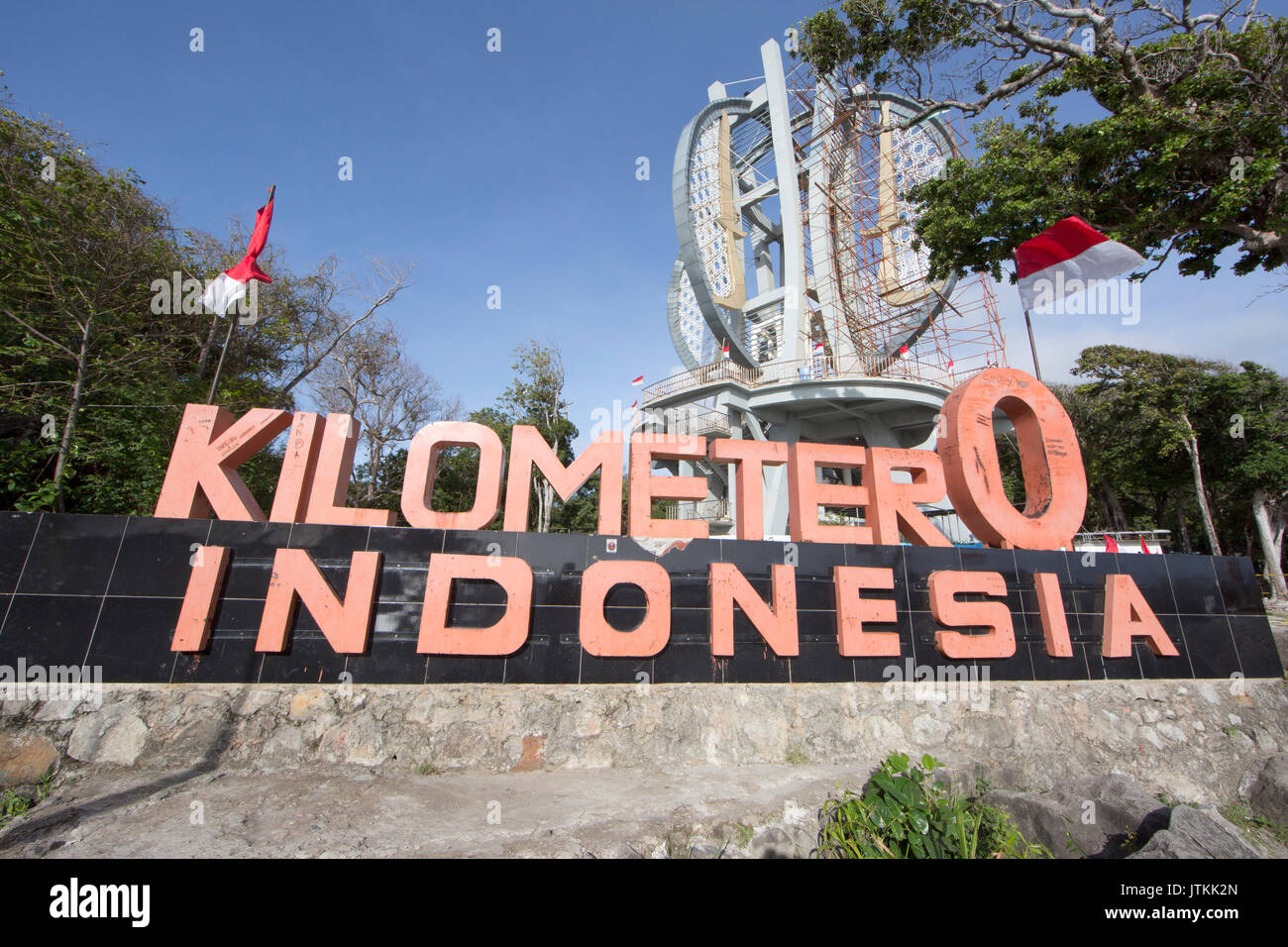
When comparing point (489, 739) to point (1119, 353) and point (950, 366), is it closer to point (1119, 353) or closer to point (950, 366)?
point (950, 366)

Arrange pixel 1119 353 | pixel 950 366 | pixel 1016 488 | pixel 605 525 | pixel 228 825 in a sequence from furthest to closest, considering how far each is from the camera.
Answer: pixel 1016 488 < pixel 1119 353 < pixel 950 366 < pixel 605 525 < pixel 228 825

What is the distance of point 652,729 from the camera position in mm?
8086

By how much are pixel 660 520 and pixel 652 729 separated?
320 centimetres

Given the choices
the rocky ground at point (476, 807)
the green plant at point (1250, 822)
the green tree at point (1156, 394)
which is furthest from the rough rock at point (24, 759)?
the green tree at point (1156, 394)

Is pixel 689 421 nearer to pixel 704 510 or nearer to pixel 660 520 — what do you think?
pixel 704 510

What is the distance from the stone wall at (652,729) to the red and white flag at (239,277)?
6852 mm

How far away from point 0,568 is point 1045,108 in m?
22.2

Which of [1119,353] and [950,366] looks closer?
[950,366]

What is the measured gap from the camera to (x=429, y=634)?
314 inches

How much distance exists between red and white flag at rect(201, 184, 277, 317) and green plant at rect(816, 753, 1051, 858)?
40.8ft

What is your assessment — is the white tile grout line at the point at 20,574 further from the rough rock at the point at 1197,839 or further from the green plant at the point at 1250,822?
the green plant at the point at 1250,822

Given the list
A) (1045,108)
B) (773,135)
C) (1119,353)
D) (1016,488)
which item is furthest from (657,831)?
(1016,488)

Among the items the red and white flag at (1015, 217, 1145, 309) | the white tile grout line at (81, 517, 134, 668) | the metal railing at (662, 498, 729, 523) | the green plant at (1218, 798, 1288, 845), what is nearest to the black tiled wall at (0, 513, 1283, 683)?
the white tile grout line at (81, 517, 134, 668)

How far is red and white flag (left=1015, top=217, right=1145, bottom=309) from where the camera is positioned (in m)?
10.7
